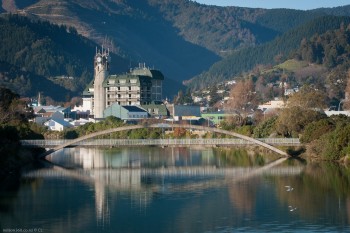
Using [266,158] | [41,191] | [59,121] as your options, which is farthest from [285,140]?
[59,121]

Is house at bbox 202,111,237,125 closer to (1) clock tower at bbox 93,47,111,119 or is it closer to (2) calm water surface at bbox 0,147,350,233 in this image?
(1) clock tower at bbox 93,47,111,119

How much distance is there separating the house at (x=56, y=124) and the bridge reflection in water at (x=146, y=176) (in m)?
53.1

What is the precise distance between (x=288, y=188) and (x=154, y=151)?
39416mm

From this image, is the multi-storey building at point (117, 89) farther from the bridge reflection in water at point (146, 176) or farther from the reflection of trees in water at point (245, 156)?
the bridge reflection in water at point (146, 176)

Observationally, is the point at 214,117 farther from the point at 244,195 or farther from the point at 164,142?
the point at 244,195

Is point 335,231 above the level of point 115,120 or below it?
below

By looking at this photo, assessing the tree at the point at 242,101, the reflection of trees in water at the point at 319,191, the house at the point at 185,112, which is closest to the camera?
the reflection of trees in water at the point at 319,191

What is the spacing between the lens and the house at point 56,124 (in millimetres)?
135125

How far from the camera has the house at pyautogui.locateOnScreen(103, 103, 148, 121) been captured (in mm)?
139000

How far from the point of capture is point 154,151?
319 ft

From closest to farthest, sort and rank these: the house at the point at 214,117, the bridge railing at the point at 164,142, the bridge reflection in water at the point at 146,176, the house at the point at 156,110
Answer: the bridge reflection in water at the point at 146,176 < the bridge railing at the point at 164,142 < the house at the point at 214,117 < the house at the point at 156,110

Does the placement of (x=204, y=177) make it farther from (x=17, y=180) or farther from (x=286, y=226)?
(x=286, y=226)

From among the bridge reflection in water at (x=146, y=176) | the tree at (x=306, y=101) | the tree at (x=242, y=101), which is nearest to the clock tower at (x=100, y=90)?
the tree at (x=242, y=101)

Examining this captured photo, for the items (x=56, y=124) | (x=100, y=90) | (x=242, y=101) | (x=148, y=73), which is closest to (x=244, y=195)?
(x=242, y=101)
